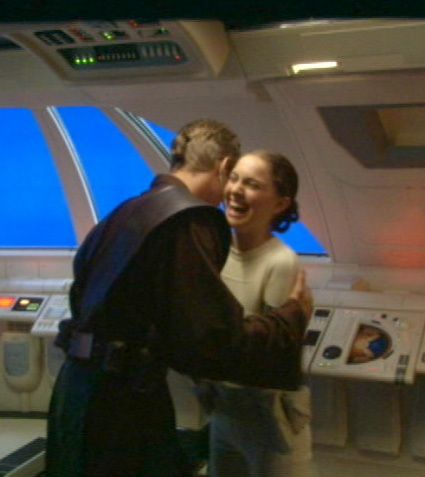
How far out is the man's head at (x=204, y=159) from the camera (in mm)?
2215

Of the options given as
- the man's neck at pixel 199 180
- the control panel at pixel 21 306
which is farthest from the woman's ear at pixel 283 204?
the control panel at pixel 21 306

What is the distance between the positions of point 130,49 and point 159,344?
1896mm

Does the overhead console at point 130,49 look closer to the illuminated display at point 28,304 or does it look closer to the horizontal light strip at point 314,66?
the horizontal light strip at point 314,66

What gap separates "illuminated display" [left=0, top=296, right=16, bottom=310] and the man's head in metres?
3.20

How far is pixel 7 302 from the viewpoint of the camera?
512 centimetres

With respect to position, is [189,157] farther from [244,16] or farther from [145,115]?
[145,115]

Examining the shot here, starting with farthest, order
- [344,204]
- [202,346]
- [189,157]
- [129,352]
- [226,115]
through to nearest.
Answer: [344,204], [226,115], [189,157], [129,352], [202,346]

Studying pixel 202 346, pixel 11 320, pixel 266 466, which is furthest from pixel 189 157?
pixel 11 320

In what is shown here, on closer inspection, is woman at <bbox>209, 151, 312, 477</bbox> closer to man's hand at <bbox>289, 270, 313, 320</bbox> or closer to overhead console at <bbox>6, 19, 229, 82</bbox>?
man's hand at <bbox>289, 270, 313, 320</bbox>

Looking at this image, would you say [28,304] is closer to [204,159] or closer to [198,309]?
[204,159]

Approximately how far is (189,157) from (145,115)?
214 cm

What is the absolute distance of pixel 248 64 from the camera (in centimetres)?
346

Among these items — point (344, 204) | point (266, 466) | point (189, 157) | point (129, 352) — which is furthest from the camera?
point (344, 204)

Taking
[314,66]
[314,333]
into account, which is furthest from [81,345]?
[314,333]
